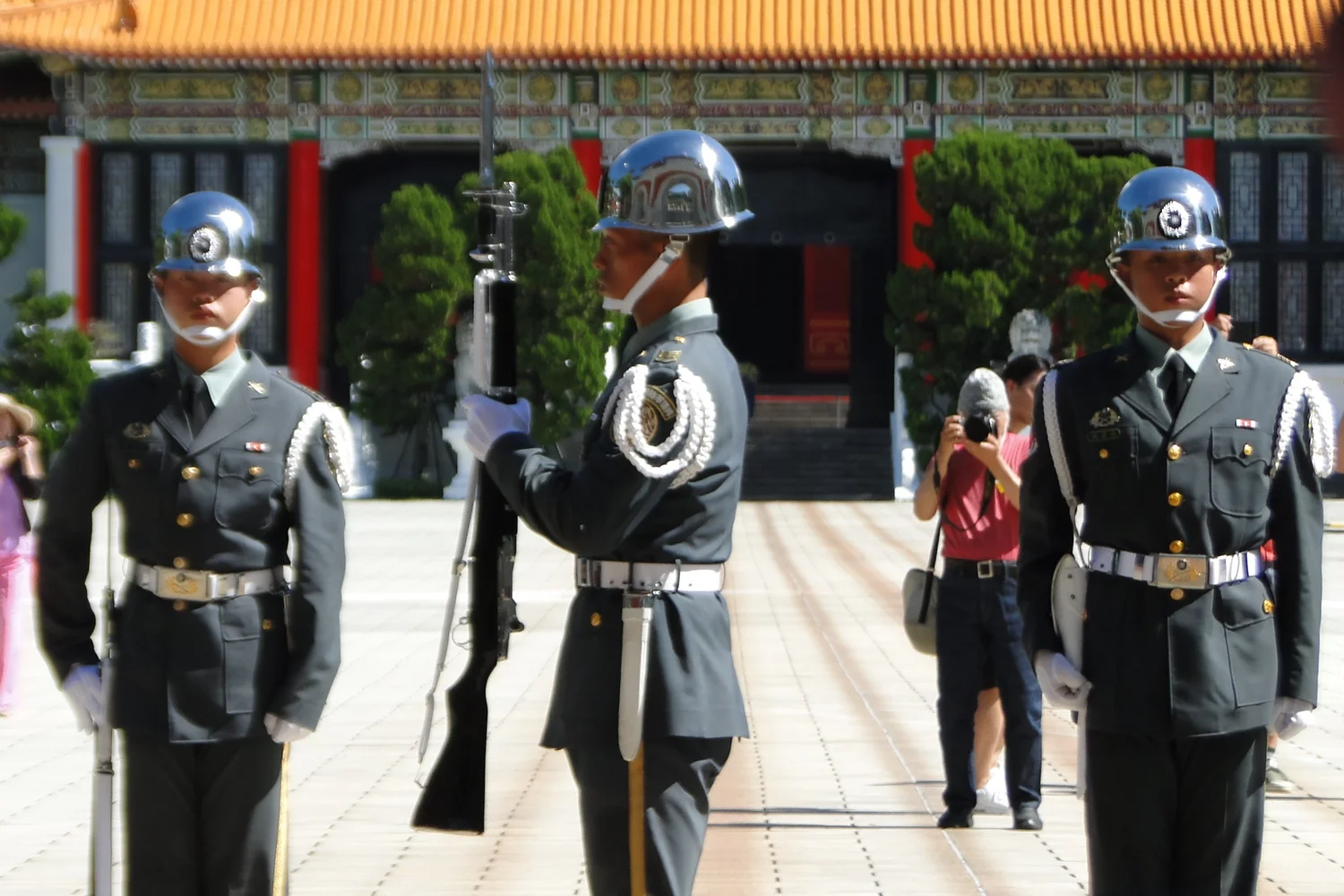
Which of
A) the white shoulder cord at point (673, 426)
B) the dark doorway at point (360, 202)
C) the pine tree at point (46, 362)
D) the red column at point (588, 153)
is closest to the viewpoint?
the white shoulder cord at point (673, 426)

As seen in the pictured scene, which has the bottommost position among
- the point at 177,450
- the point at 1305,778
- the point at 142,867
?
the point at 1305,778

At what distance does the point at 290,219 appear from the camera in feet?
83.8

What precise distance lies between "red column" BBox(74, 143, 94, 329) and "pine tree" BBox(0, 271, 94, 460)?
1831 millimetres

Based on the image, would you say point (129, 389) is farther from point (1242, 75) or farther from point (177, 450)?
point (1242, 75)

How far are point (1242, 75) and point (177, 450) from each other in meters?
23.7

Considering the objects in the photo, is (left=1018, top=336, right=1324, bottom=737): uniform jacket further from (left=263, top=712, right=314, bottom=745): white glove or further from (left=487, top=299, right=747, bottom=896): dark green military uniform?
(left=263, top=712, right=314, bottom=745): white glove

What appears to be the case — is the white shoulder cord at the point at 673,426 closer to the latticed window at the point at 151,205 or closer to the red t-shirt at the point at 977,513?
the red t-shirt at the point at 977,513

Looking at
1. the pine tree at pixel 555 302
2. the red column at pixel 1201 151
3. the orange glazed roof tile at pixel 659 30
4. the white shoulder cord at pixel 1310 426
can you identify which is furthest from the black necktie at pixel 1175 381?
the red column at pixel 1201 151

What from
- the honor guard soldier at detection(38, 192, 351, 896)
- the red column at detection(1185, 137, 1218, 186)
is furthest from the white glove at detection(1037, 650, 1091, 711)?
the red column at detection(1185, 137, 1218, 186)

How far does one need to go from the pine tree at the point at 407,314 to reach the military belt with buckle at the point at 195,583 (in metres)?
19.8

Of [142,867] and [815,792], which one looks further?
[815,792]

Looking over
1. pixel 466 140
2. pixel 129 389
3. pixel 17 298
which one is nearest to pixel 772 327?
pixel 466 140

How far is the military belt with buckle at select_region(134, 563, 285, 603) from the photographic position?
3.50 m

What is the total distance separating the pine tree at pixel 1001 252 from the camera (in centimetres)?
2298
